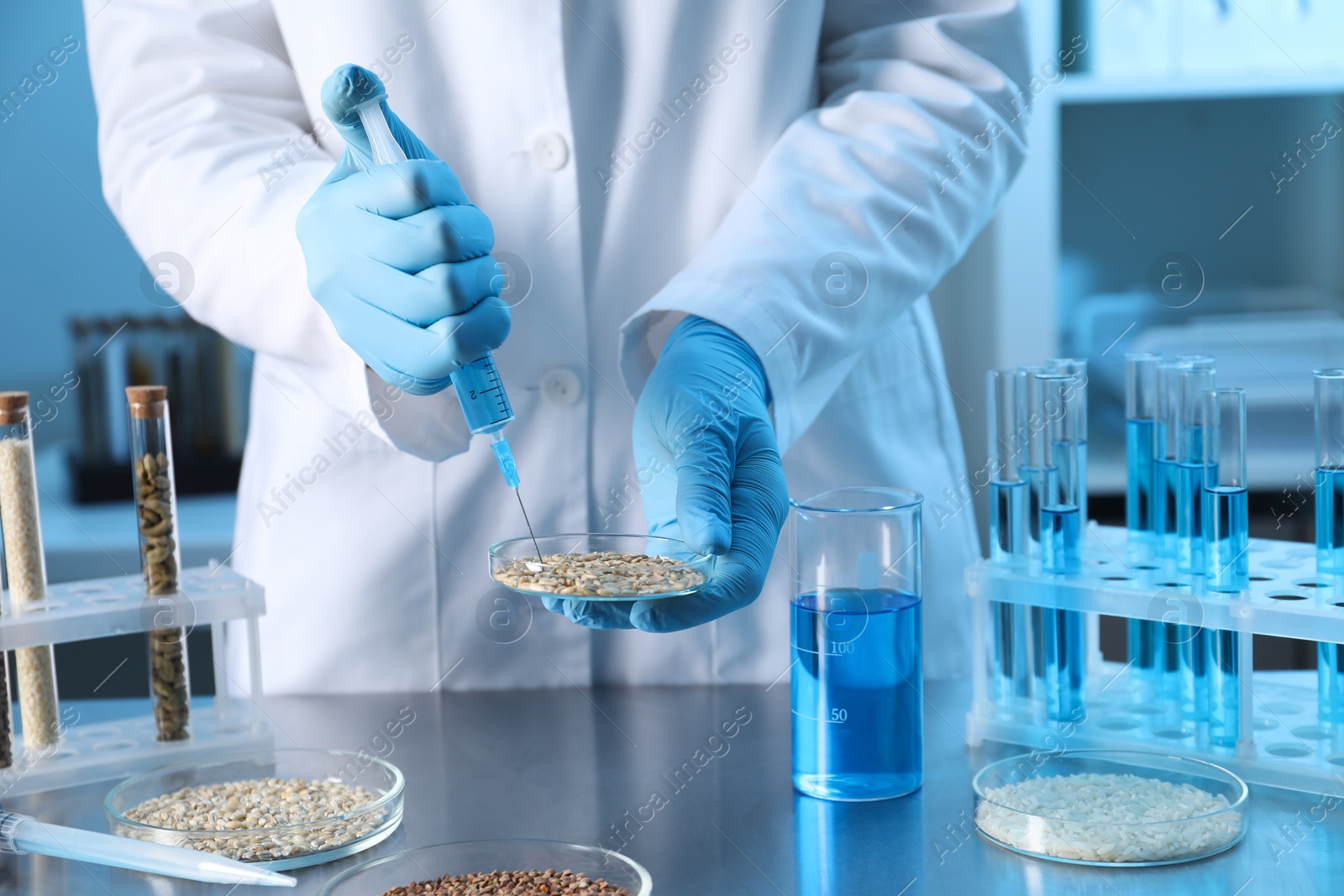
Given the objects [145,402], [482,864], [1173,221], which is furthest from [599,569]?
[1173,221]

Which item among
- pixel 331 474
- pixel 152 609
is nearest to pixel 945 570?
pixel 331 474

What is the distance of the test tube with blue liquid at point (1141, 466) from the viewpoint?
3.29ft

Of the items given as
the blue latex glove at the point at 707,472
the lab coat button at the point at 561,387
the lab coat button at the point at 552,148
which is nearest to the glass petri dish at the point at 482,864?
the blue latex glove at the point at 707,472

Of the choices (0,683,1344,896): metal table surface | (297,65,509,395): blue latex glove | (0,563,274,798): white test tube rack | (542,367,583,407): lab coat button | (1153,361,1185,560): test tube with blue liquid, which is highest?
(297,65,509,395): blue latex glove

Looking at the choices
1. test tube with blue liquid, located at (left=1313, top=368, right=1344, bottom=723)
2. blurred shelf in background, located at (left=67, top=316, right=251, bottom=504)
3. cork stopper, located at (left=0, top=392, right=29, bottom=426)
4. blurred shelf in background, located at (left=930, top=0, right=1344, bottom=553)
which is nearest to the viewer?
test tube with blue liquid, located at (left=1313, top=368, right=1344, bottom=723)

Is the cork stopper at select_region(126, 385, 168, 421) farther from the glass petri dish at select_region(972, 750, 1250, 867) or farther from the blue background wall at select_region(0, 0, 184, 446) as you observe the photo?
the blue background wall at select_region(0, 0, 184, 446)

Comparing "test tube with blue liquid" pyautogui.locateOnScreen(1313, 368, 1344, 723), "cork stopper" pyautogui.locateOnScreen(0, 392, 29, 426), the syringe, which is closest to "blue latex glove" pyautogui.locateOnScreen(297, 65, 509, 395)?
the syringe

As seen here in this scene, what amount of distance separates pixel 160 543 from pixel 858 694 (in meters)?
0.58

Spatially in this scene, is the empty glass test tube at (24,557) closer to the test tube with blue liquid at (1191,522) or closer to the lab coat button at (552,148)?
the lab coat button at (552,148)

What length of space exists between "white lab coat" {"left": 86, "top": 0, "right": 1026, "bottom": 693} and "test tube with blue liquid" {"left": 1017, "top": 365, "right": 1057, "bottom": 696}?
218 mm

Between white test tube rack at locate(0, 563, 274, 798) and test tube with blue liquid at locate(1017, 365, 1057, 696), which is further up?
test tube with blue liquid at locate(1017, 365, 1057, 696)

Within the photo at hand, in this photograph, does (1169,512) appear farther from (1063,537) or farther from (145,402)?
(145,402)

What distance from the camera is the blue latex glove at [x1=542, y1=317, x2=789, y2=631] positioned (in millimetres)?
883

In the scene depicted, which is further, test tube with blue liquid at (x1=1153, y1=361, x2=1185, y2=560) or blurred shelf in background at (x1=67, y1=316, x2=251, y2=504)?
blurred shelf in background at (x1=67, y1=316, x2=251, y2=504)
